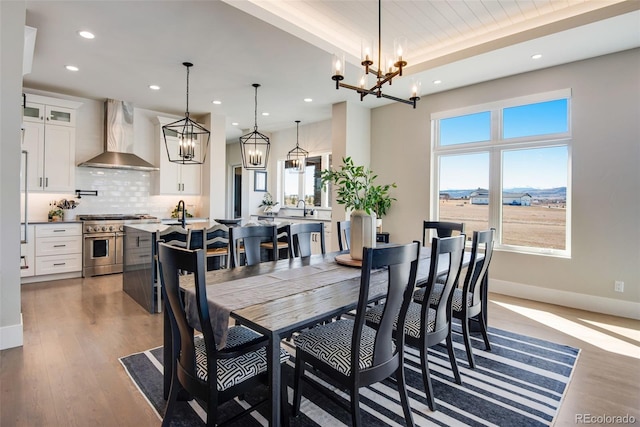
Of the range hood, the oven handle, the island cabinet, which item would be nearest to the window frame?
the range hood

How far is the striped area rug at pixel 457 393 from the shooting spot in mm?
1880

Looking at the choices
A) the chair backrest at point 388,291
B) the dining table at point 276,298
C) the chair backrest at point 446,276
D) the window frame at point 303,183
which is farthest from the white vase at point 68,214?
the chair backrest at point 446,276

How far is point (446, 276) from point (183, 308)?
1.55 m

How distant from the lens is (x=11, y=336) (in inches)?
107

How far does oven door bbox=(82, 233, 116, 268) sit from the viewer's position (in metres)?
5.15

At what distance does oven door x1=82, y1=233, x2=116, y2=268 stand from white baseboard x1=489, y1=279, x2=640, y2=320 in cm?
579

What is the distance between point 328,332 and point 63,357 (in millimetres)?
2178

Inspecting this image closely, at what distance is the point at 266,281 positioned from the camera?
204cm

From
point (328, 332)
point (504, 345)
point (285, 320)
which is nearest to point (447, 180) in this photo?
point (504, 345)

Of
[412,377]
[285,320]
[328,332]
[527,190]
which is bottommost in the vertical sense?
[412,377]

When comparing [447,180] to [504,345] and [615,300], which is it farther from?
[504,345]

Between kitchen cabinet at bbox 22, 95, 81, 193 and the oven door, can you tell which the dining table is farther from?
kitchen cabinet at bbox 22, 95, 81, 193

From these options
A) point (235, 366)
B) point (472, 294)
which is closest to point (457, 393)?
point (472, 294)

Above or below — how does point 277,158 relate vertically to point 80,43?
below
